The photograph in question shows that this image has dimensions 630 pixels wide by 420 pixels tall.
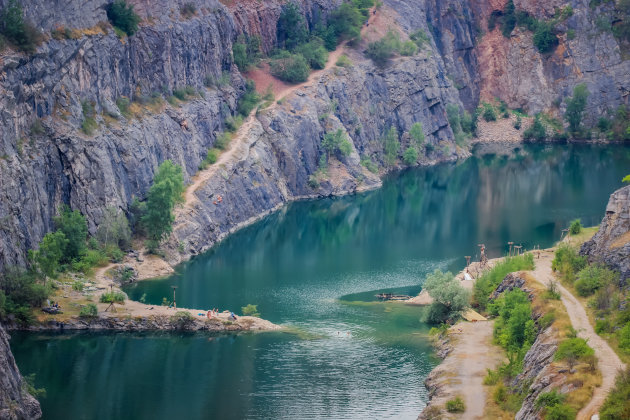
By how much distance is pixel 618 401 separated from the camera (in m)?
57.3

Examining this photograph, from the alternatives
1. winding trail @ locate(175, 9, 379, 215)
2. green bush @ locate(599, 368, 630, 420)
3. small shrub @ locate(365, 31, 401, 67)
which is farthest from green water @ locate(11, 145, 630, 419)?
small shrub @ locate(365, 31, 401, 67)

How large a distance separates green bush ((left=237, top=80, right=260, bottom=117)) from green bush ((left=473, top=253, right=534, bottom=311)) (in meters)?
64.0

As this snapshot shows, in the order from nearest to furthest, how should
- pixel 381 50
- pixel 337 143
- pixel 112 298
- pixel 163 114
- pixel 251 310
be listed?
pixel 112 298 < pixel 251 310 < pixel 163 114 < pixel 337 143 < pixel 381 50

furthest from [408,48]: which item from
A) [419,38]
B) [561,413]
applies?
[561,413]

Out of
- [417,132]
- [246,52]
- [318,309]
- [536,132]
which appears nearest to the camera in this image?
[318,309]

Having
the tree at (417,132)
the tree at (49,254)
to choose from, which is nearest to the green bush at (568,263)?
the tree at (49,254)

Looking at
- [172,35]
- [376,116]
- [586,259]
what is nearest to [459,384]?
[586,259]

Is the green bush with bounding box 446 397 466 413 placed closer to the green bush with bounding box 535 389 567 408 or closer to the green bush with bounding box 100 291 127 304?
the green bush with bounding box 535 389 567 408

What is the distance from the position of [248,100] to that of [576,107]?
68819 millimetres

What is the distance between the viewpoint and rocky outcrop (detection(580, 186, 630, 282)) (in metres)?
81.0

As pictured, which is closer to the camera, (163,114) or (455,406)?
(455,406)

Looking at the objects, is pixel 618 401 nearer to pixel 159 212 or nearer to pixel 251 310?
pixel 251 310

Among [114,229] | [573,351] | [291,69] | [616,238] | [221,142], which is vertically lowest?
[573,351]

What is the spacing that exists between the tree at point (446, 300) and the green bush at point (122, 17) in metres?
53.9
